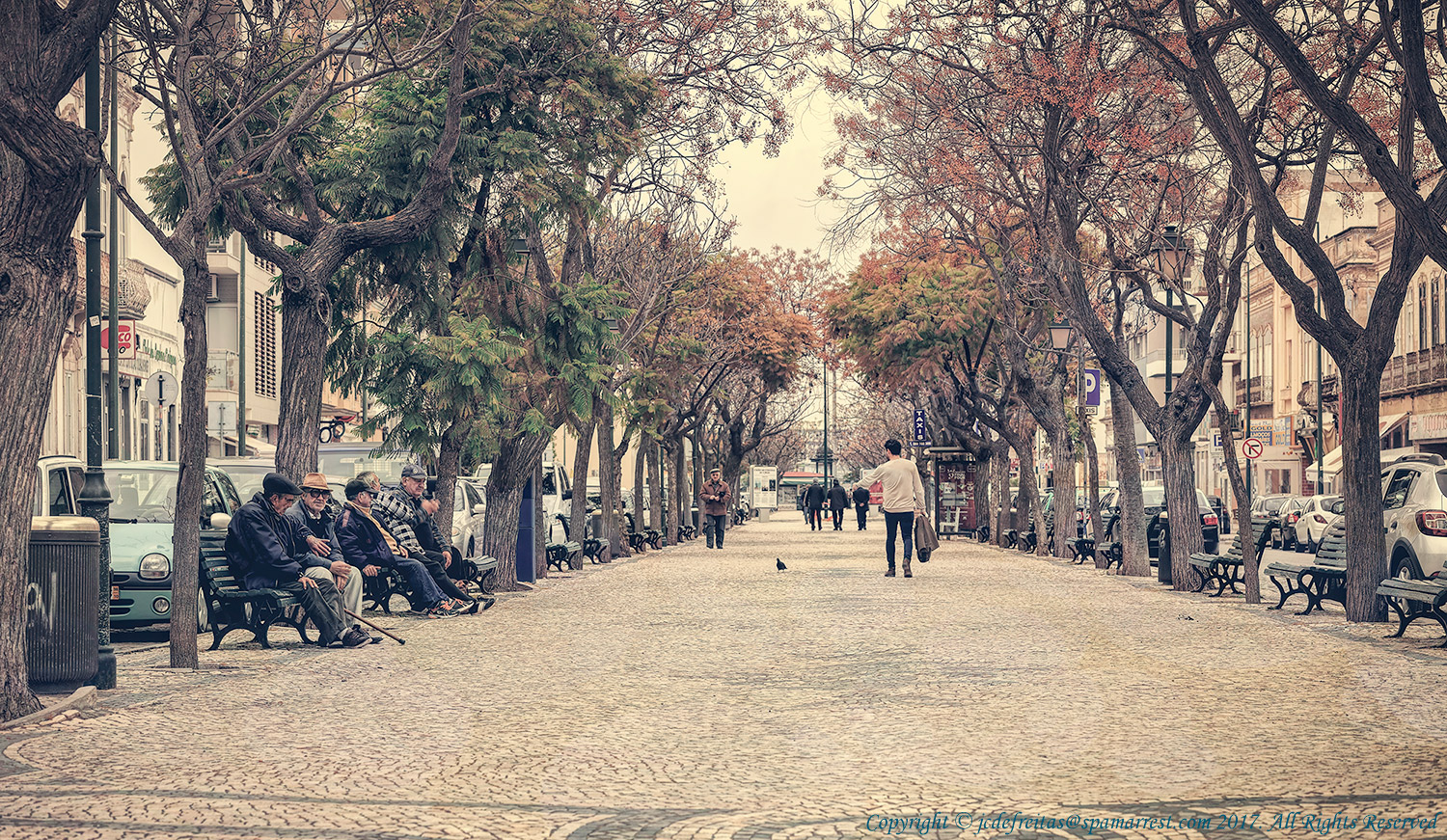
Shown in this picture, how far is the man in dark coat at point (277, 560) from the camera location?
560 inches

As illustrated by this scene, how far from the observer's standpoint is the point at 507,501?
23.3 m

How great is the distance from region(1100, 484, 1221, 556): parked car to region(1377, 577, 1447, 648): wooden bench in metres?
8.72

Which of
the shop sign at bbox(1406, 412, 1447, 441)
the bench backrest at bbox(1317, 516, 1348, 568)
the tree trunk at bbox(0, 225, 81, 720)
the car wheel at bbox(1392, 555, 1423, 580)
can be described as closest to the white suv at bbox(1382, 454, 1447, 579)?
the car wheel at bbox(1392, 555, 1423, 580)

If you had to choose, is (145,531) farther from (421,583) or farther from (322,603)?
(421,583)

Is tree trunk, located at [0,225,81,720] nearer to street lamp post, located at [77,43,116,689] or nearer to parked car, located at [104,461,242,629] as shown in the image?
street lamp post, located at [77,43,116,689]

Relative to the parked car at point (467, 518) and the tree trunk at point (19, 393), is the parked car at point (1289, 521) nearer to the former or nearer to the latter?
the parked car at point (467, 518)

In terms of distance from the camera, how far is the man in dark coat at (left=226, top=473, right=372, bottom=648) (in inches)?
560

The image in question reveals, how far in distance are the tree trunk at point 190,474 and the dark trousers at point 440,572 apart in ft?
17.4

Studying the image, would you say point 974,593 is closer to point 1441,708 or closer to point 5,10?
point 1441,708

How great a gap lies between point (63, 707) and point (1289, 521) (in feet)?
132

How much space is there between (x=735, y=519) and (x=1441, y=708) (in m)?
60.5

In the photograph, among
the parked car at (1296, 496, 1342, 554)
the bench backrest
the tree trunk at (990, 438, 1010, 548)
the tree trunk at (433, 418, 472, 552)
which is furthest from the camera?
the tree trunk at (990, 438, 1010, 548)

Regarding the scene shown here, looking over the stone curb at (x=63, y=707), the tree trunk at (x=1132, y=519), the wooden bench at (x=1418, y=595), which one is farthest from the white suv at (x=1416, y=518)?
the stone curb at (x=63, y=707)

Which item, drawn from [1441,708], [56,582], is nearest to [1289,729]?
[1441,708]
